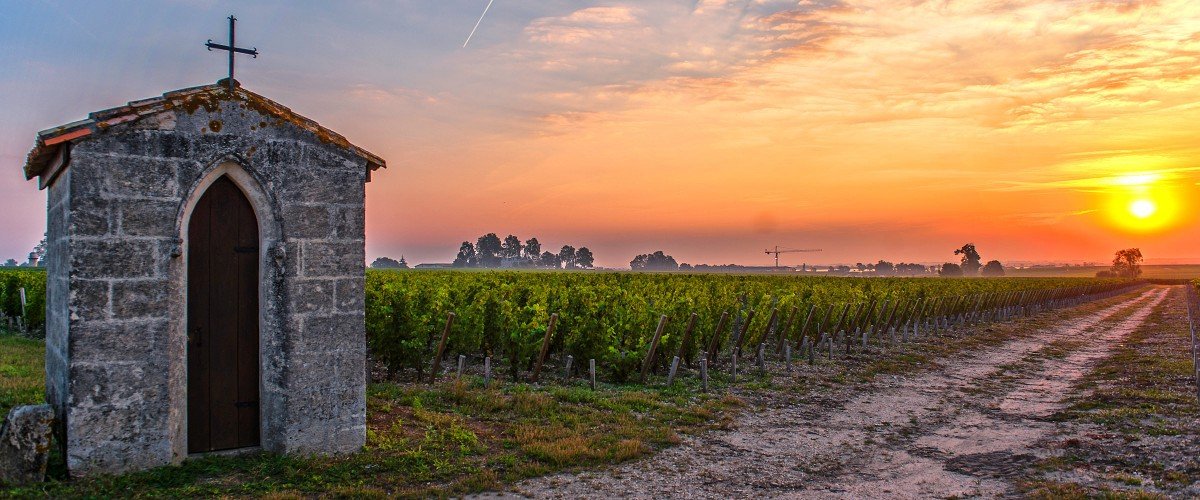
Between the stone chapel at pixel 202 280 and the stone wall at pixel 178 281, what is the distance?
13mm

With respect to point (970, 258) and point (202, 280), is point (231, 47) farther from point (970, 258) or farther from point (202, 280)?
point (970, 258)

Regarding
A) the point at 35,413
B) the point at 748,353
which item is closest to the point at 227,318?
the point at 35,413

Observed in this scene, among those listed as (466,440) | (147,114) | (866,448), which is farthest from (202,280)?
(866,448)

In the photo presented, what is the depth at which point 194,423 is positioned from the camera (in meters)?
7.50

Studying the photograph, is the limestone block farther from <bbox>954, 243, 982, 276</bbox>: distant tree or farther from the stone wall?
<bbox>954, 243, 982, 276</bbox>: distant tree

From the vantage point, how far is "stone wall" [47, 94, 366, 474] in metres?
6.71

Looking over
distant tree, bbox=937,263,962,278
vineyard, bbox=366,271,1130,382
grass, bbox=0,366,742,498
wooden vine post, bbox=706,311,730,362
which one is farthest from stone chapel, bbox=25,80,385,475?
distant tree, bbox=937,263,962,278

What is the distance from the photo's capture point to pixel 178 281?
23.4 ft

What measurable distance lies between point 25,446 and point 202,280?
2118 millimetres

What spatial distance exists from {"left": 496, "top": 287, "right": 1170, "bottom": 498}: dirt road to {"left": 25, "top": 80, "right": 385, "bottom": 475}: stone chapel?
9.26ft

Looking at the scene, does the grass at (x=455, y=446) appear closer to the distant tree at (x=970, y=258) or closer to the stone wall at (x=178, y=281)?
the stone wall at (x=178, y=281)

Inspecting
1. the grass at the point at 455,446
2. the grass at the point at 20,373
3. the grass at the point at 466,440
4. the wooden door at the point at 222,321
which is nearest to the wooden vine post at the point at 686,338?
the grass at the point at 466,440

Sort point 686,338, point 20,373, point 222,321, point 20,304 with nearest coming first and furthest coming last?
point 222,321 < point 20,373 < point 686,338 < point 20,304

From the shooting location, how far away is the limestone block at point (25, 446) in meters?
6.55
